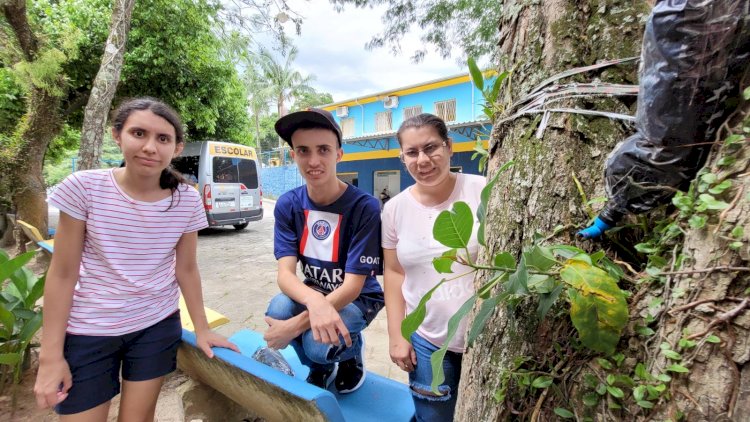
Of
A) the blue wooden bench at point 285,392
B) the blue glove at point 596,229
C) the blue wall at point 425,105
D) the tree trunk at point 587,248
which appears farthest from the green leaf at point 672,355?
the blue wall at point 425,105

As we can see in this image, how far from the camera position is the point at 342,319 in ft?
5.26

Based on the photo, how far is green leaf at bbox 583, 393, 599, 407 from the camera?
0.57m

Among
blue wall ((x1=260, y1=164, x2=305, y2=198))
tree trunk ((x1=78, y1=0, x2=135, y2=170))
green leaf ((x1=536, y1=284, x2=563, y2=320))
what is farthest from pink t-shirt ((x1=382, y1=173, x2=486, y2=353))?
blue wall ((x1=260, y1=164, x2=305, y2=198))

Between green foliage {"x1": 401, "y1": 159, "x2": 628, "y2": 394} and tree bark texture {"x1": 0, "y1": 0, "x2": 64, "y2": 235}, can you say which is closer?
green foliage {"x1": 401, "y1": 159, "x2": 628, "y2": 394}

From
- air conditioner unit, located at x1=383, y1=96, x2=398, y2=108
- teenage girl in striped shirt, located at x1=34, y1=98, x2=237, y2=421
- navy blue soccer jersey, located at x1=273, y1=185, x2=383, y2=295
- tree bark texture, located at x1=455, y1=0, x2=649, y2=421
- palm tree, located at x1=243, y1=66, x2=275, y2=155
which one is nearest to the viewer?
tree bark texture, located at x1=455, y1=0, x2=649, y2=421

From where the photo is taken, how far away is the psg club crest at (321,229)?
5.38 ft

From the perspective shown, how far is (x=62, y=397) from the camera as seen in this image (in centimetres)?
131

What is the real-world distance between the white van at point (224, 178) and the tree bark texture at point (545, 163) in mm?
8443

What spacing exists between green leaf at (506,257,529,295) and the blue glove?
0.68ft

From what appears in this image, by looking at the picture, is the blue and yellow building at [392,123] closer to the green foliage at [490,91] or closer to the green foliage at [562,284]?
the green foliage at [490,91]

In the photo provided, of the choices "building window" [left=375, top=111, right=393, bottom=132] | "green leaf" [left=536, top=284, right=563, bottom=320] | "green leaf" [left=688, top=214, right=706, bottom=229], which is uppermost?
"building window" [left=375, top=111, right=393, bottom=132]

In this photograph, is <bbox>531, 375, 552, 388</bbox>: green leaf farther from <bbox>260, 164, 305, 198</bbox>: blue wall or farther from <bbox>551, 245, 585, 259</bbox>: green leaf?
<bbox>260, 164, 305, 198</bbox>: blue wall

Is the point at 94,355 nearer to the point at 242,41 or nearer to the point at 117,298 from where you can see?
the point at 117,298

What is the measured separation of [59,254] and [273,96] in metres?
25.3
